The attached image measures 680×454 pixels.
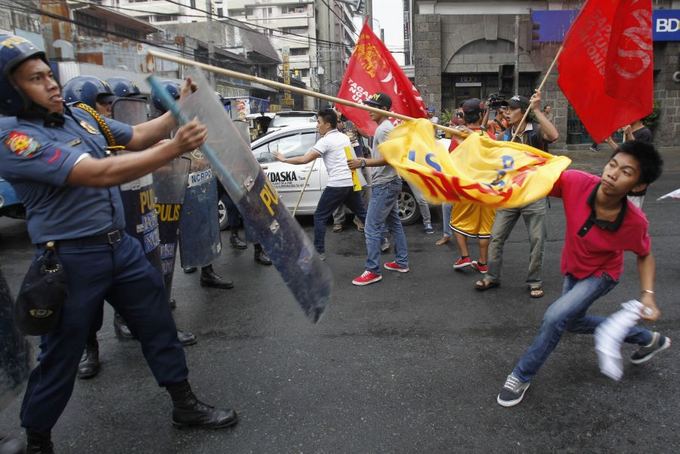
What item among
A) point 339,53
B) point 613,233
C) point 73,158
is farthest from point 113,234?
point 339,53

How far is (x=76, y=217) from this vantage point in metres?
2.32

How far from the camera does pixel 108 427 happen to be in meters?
2.91

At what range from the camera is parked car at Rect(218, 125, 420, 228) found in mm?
7828

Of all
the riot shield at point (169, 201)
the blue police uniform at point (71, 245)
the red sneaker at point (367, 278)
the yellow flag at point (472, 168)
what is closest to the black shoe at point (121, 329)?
the riot shield at point (169, 201)

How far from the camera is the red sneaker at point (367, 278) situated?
5.27m

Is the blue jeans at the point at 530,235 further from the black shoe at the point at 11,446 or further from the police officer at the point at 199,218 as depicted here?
the black shoe at the point at 11,446

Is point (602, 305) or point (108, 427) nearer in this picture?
point (108, 427)

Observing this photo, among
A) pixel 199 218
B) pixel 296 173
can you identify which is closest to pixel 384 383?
pixel 199 218

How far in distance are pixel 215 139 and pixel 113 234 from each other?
2.18 feet

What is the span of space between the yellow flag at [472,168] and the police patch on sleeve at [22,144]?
183 centimetres

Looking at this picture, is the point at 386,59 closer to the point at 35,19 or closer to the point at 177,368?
the point at 177,368

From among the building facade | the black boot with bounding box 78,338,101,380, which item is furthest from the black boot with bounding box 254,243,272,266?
the building facade

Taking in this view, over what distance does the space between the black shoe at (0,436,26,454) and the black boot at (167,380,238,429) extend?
689 millimetres

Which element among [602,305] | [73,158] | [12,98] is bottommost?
[602,305]
